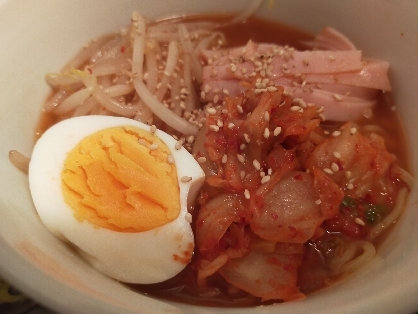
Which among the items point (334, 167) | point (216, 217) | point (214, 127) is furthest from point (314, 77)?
point (216, 217)

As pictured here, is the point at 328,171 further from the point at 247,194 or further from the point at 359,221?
the point at 247,194

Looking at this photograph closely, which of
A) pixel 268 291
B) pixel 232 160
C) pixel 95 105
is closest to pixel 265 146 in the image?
pixel 232 160

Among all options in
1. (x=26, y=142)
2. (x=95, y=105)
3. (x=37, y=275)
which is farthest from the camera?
(x=95, y=105)

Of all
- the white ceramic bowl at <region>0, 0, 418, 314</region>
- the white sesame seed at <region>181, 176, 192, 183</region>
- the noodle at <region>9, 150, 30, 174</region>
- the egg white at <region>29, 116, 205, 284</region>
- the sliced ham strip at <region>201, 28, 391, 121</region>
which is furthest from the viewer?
the sliced ham strip at <region>201, 28, 391, 121</region>

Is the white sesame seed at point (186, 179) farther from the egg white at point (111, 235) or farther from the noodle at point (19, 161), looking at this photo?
the noodle at point (19, 161)

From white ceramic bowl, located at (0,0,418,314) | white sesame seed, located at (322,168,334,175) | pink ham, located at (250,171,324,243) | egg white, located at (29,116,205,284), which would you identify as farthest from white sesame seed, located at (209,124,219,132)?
white ceramic bowl, located at (0,0,418,314)

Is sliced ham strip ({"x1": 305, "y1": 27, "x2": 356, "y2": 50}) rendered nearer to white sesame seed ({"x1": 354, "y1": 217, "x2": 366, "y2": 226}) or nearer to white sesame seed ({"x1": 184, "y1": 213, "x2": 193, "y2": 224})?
white sesame seed ({"x1": 354, "y1": 217, "x2": 366, "y2": 226})

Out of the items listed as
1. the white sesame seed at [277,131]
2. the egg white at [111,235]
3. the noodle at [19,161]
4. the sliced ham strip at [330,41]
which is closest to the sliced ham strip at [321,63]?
the sliced ham strip at [330,41]

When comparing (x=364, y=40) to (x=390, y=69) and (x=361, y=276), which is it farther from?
(x=361, y=276)
